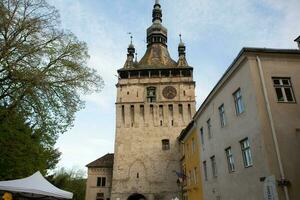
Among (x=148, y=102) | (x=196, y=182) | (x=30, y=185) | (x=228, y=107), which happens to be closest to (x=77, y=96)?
(x=30, y=185)

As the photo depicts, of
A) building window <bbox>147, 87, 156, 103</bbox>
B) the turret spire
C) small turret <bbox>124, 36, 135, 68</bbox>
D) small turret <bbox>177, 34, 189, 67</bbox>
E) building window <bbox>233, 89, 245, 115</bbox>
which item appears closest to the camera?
building window <bbox>233, 89, 245, 115</bbox>

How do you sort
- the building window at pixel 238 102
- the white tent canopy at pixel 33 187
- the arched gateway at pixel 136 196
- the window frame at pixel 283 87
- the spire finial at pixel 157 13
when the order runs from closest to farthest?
the white tent canopy at pixel 33 187
the window frame at pixel 283 87
the building window at pixel 238 102
the arched gateway at pixel 136 196
the spire finial at pixel 157 13

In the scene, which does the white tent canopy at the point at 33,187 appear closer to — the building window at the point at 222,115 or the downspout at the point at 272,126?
the downspout at the point at 272,126

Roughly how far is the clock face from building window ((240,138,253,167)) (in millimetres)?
24396

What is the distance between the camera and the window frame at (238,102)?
13391mm

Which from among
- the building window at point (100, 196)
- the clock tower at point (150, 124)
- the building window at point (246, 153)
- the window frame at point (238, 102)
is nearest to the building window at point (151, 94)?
the clock tower at point (150, 124)

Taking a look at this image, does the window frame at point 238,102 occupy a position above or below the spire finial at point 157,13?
below

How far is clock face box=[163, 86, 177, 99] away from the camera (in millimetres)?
37594

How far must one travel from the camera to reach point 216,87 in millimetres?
A: 16156

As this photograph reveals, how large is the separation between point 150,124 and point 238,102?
2306 centimetres

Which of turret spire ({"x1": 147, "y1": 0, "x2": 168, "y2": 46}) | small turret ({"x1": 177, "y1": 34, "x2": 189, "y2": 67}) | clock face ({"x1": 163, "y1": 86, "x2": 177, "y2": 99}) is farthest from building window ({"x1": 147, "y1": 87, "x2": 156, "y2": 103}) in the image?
turret spire ({"x1": 147, "y1": 0, "x2": 168, "y2": 46})

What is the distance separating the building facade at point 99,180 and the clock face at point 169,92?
39.1 ft

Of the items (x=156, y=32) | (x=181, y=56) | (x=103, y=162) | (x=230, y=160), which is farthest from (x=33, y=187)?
(x=156, y=32)

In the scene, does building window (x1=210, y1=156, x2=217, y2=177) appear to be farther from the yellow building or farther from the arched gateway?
the arched gateway
